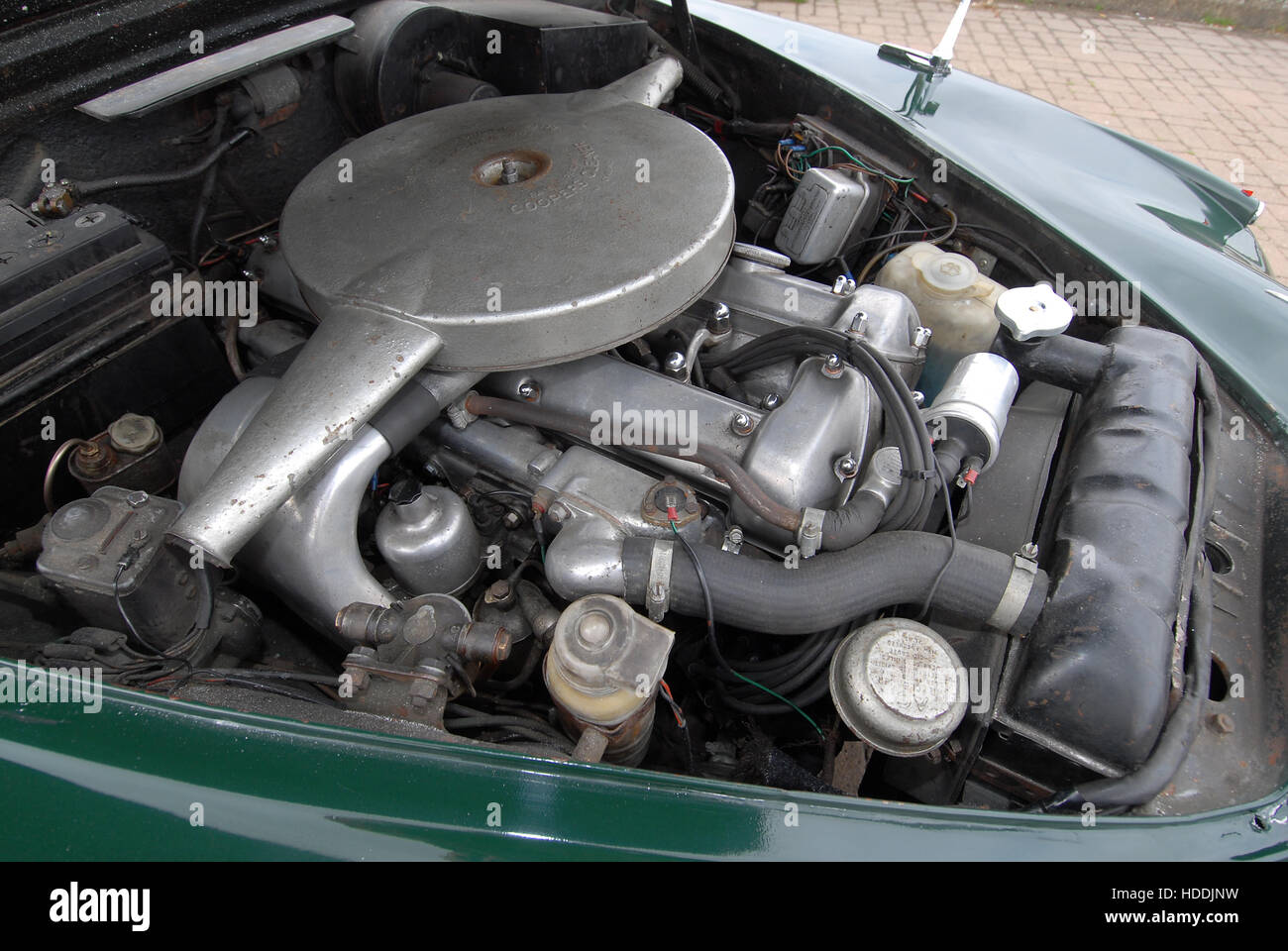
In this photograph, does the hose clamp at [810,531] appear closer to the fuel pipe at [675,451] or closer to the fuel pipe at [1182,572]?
the fuel pipe at [675,451]

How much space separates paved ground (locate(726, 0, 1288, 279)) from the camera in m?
5.51

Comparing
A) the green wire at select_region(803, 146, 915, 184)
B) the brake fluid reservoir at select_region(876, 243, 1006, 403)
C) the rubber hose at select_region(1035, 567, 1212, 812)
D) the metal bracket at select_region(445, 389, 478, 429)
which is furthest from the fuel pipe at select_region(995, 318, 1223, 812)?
the metal bracket at select_region(445, 389, 478, 429)

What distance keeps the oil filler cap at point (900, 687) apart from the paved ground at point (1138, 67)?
5240mm

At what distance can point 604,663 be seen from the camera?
1.07 m

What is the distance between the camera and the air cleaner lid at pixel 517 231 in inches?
49.0

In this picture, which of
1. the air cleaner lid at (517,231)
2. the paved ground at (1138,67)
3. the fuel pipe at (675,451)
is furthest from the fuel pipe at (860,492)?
the paved ground at (1138,67)

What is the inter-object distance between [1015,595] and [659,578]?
548 mm

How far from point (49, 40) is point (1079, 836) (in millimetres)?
2038

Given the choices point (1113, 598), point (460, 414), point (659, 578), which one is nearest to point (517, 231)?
point (460, 414)

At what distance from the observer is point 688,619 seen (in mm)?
1498

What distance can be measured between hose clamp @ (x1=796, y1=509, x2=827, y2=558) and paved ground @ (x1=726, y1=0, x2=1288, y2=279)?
5.22m

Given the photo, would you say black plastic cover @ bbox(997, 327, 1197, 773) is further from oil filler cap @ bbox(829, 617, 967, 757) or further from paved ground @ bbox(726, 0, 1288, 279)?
paved ground @ bbox(726, 0, 1288, 279)
